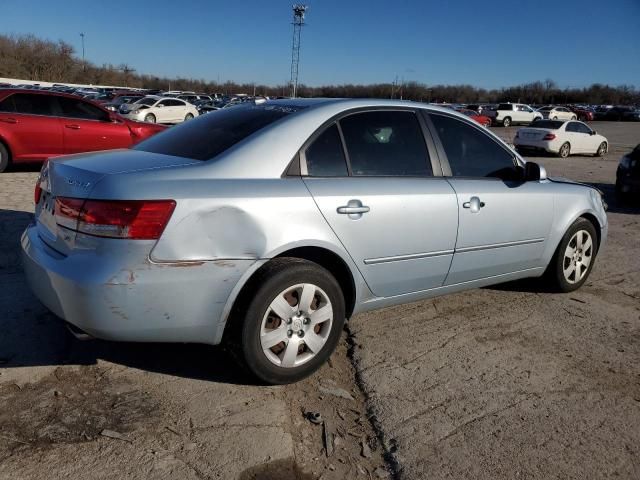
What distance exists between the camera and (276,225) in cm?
298

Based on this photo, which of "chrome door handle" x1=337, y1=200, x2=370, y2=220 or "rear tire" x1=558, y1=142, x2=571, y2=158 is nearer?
"chrome door handle" x1=337, y1=200, x2=370, y2=220

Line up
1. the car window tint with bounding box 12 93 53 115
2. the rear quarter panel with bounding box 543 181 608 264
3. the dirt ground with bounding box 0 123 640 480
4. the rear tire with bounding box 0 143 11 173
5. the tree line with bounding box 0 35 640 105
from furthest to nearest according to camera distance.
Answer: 1. the tree line with bounding box 0 35 640 105
2. the car window tint with bounding box 12 93 53 115
3. the rear tire with bounding box 0 143 11 173
4. the rear quarter panel with bounding box 543 181 608 264
5. the dirt ground with bounding box 0 123 640 480

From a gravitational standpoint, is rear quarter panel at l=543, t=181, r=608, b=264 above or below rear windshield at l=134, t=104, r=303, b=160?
below

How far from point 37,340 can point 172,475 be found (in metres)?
1.69

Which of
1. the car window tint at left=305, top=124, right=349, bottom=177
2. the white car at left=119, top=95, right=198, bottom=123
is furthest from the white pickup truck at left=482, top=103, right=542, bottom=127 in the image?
the car window tint at left=305, top=124, right=349, bottom=177

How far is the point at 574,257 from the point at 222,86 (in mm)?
134662

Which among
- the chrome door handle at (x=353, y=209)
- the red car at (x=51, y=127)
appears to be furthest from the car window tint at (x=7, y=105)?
the chrome door handle at (x=353, y=209)

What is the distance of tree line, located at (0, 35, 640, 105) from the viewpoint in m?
89.6

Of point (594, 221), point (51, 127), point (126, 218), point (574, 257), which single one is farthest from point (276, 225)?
point (51, 127)

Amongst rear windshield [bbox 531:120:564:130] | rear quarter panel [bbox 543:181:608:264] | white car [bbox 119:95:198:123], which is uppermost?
rear quarter panel [bbox 543:181:608:264]

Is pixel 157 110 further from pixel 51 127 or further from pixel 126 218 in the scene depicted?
pixel 126 218

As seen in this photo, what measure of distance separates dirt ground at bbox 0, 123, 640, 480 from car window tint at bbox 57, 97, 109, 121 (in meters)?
6.77

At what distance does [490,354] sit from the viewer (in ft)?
12.2

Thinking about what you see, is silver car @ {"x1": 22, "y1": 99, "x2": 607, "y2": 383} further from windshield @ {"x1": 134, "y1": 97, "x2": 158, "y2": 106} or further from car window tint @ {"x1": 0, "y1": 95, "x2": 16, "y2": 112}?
windshield @ {"x1": 134, "y1": 97, "x2": 158, "y2": 106}
